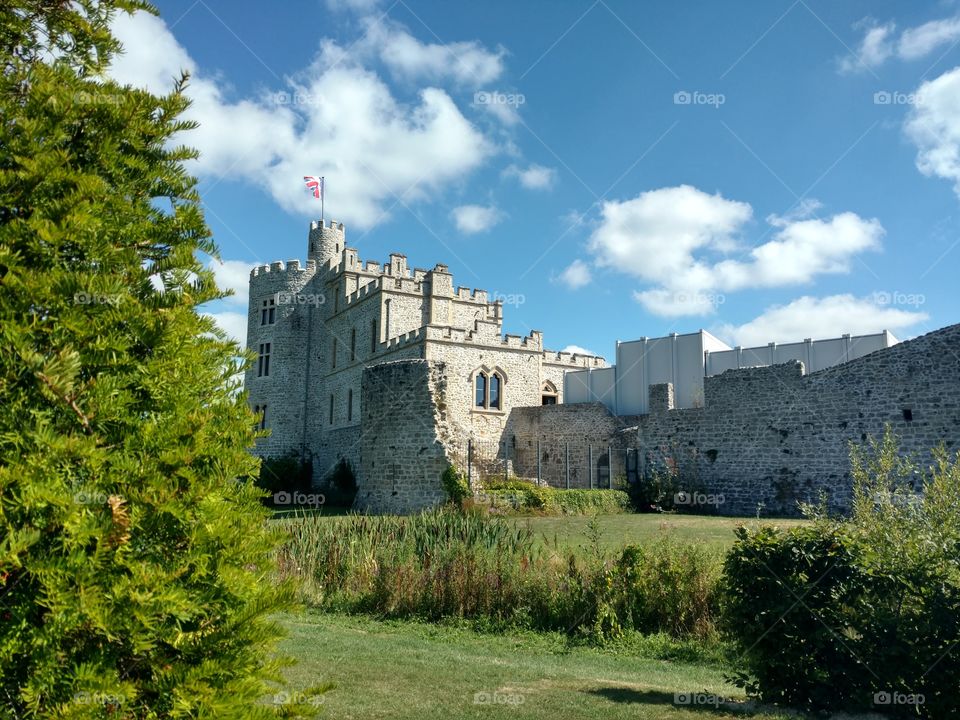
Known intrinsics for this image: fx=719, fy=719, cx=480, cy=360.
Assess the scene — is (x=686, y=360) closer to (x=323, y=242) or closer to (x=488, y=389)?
(x=488, y=389)

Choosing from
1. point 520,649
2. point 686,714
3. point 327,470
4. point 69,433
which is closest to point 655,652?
point 520,649

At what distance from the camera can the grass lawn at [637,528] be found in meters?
13.1

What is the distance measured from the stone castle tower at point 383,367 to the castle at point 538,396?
72mm

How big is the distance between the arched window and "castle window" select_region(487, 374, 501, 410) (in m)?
0.34

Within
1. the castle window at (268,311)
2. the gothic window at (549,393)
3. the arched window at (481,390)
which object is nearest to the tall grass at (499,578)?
the arched window at (481,390)

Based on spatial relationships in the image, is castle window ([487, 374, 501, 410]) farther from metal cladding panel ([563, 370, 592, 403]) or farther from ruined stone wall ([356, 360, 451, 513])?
ruined stone wall ([356, 360, 451, 513])

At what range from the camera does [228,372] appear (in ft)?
10.9

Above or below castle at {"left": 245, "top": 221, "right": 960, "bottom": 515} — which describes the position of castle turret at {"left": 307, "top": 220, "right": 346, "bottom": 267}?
above

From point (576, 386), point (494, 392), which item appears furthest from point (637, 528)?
point (576, 386)

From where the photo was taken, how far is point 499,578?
405 inches

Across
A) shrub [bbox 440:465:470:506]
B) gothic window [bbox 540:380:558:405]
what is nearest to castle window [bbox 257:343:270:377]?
gothic window [bbox 540:380:558:405]

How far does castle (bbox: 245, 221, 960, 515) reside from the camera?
61.7 feet

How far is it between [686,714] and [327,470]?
3239 cm

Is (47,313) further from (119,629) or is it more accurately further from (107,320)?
(119,629)
